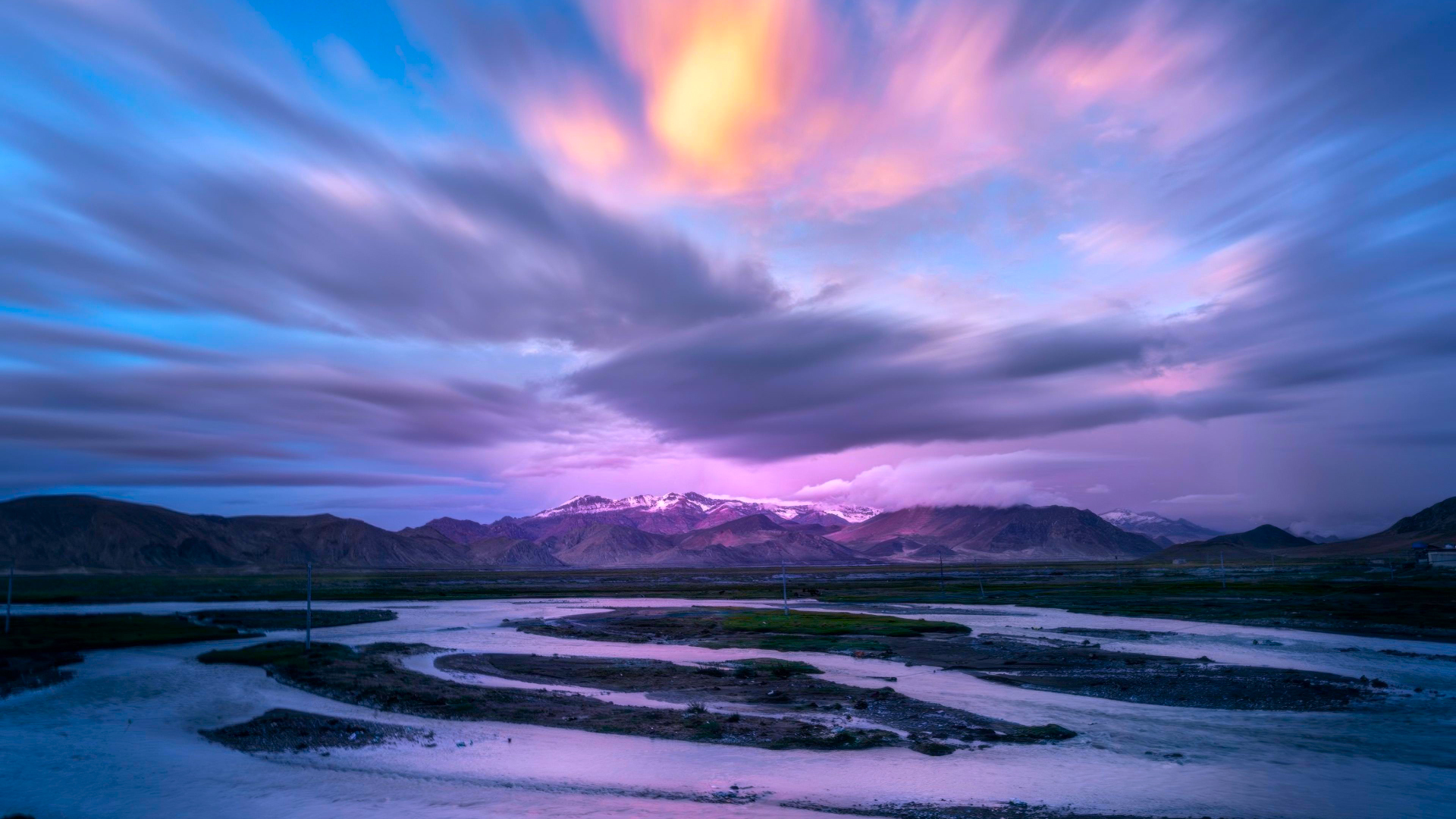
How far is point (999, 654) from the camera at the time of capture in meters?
42.4

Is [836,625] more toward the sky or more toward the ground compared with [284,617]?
more toward the ground

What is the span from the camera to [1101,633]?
5247 centimetres

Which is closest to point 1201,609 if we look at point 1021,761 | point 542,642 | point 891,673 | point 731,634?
point 731,634

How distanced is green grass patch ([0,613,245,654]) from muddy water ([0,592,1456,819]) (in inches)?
632

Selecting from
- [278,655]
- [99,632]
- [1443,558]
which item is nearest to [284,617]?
[99,632]

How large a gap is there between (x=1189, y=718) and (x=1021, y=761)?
9.31m

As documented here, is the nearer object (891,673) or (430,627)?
(891,673)

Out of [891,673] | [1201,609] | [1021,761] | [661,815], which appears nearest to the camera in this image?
[661,815]

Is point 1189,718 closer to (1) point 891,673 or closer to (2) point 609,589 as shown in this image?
(1) point 891,673

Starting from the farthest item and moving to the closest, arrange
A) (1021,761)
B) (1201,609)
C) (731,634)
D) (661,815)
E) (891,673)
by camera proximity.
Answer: (1201,609)
(731,634)
(891,673)
(1021,761)
(661,815)

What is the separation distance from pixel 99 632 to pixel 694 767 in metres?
50.1

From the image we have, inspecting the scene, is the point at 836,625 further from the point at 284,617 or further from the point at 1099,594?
the point at 1099,594

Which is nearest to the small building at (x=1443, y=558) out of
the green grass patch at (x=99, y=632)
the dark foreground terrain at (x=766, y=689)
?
the dark foreground terrain at (x=766, y=689)

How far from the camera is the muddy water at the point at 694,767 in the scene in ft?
56.0
